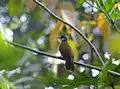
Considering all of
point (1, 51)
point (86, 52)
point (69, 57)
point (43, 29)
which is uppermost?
point (43, 29)

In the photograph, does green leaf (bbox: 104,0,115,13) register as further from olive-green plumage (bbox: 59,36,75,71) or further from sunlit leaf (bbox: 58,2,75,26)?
sunlit leaf (bbox: 58,2,75,26)

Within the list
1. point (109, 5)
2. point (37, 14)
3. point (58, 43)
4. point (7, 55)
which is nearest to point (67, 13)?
point (58, 43)

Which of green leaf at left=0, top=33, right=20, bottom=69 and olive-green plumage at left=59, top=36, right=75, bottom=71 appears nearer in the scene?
green leaf at left=0, top=33, right=20, bottom=69

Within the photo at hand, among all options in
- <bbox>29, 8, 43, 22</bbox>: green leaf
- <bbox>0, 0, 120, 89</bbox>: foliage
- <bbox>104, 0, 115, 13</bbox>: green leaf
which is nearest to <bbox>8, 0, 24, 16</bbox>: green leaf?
<bbox>0, 0, 120, 89</bbox>: foliage

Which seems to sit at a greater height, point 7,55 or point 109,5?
point 109,5

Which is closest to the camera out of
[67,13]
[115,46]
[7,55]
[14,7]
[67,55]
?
[7,55]

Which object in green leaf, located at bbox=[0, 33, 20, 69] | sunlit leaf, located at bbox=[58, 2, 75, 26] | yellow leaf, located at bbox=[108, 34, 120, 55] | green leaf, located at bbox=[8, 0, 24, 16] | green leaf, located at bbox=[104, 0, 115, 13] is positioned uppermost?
sunlit leaf, located at bbox=[58, 2, 75, 26]

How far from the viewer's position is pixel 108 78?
843 millimetres

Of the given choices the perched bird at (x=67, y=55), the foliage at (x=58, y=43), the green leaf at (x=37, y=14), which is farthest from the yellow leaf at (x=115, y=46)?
the green leaf at (x=37, y=14)

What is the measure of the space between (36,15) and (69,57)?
1411mm

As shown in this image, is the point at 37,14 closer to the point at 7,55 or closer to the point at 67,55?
the point at 67,55

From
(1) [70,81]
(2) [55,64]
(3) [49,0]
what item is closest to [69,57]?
(1) [70,81]

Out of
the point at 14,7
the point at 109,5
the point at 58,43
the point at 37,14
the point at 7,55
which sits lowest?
the point at 7,55

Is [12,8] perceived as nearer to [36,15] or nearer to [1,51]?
[1,51]
